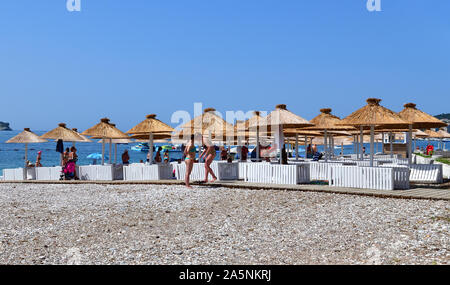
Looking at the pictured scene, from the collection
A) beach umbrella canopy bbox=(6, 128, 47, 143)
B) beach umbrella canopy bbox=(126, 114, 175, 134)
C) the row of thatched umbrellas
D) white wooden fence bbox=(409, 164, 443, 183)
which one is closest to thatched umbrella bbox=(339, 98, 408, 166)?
the row of thatched umbrellas

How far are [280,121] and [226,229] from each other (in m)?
6.44

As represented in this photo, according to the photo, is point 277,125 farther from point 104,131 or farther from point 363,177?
point 104,131

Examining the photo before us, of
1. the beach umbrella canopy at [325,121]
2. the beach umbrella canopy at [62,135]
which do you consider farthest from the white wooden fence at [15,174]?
the beach umbrella canopy at [325,121]

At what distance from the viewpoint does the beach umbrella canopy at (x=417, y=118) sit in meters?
15.4

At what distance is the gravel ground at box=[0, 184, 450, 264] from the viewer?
270 inches

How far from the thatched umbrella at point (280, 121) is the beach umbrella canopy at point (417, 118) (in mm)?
3835

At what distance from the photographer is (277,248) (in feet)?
23.8

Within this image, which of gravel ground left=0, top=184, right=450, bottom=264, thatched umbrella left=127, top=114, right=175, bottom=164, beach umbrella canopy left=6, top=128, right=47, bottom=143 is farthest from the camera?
beach umbrella canopy left=6, top=128, right=47, bottom=143

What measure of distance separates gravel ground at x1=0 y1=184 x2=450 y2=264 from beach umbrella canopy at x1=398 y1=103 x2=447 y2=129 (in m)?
5.86

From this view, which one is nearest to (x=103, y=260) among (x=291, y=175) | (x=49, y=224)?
(x=49, y=224)

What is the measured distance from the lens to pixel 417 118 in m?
15.5

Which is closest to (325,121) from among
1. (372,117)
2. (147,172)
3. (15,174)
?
(372,117)

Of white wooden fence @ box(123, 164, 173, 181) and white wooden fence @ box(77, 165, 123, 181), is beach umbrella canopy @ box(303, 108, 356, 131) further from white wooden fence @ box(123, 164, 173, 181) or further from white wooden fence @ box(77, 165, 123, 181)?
white wooden fence @ box(77, 165, 123, 181)

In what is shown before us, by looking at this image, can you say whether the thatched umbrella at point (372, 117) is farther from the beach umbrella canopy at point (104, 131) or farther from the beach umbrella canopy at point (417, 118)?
the beach umbrella canopy at point (104, 131)
